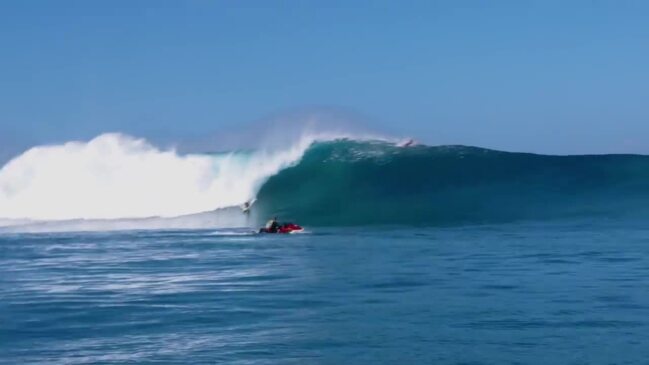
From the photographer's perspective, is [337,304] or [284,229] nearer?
[337,304]

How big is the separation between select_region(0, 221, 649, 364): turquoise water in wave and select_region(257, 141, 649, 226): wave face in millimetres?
9765

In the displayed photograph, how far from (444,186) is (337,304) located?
23.0m

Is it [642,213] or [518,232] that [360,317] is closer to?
[518,232]

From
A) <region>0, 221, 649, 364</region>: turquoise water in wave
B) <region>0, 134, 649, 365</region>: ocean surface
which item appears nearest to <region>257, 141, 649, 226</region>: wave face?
<region>0, 134, 649, 365</region>: ocean surface

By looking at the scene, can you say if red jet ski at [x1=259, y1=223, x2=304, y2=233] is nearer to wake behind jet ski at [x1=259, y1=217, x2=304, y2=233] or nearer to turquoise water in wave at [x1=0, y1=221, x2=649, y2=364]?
wake behind jet ski at [x1=259, y1=217, x2=304, y2=233]

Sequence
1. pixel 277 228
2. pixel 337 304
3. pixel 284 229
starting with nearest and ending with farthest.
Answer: pixel 337 304, pixel 277 228, pixel 284 229

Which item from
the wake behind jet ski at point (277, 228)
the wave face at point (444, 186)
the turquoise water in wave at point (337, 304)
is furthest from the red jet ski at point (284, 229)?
the turquoise water in wave at point (337, 304)

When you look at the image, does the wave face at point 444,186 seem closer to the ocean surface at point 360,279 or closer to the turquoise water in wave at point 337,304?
the ocean surface at point 360,279

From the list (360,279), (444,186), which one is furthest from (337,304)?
(444,186)

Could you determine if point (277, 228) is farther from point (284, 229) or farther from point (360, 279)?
point (360, 279)

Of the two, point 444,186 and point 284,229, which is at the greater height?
point 444,186

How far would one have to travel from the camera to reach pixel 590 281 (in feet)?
43.4

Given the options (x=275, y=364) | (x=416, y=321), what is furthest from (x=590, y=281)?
(x=275, y=364)

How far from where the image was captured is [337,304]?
1196 centimetres
